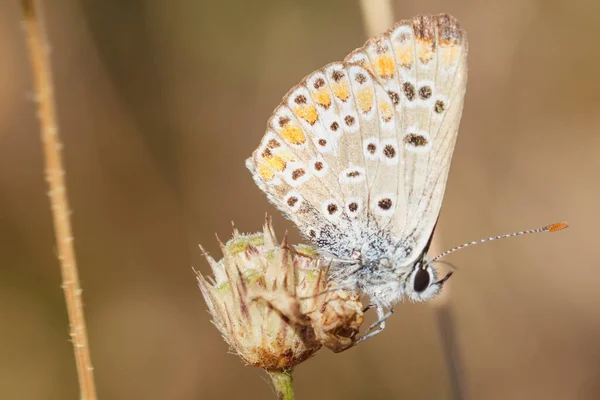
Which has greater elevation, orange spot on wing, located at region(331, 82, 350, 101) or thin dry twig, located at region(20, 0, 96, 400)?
orange spot on wing, located at region(331, 82, 350, 101)

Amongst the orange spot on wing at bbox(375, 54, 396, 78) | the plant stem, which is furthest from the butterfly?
Answer: the plant stem

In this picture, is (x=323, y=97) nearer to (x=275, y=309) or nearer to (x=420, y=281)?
(x=420, y=281)

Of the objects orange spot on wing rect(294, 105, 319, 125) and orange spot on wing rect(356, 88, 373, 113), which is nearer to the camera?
orange spot on wing rect(356, 88, 373, 113)

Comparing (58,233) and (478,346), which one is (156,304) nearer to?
(478,346)

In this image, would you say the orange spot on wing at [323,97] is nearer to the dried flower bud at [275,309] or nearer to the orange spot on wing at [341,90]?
the orange spot on wing at [341,90]

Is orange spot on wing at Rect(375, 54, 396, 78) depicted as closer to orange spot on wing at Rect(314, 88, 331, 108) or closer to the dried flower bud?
orange spot on wing at Rect(314, 88, 331, 108)

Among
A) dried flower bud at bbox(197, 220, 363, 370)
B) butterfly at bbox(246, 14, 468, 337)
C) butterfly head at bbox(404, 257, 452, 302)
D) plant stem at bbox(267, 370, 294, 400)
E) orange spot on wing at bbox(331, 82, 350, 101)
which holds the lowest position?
plant stem at bbox(267, 370, 294, 400)

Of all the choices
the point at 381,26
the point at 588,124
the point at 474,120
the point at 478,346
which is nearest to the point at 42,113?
the point at 381,26


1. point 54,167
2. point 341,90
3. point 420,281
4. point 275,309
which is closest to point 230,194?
point 341,90

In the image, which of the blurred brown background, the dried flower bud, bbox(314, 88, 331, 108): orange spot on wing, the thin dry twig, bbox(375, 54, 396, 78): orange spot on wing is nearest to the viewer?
the thin dry twig
